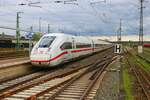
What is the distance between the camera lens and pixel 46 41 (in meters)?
23.8

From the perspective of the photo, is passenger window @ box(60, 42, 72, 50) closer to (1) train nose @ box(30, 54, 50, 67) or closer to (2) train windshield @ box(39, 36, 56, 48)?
(2) train windshield @ box(39, 36, 56, 48)

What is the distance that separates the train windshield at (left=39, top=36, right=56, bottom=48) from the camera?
23.2 meters

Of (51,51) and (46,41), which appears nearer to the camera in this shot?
(51,51)

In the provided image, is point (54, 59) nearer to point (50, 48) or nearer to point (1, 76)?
point (50, 48)

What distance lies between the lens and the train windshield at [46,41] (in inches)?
912

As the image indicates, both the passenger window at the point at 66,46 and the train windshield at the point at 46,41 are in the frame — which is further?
the passenger window at the point at 66,46

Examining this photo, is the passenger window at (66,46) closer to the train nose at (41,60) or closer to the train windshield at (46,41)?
the train windshield at (46,41)

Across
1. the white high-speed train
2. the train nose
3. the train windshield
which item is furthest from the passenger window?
the train nose

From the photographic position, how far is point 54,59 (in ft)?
73.9

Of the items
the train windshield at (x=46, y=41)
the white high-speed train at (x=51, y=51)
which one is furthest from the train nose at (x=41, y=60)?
the train windshield at (x=46, y=41)

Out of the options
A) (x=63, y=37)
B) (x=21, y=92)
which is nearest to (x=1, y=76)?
(x=21, y=92)

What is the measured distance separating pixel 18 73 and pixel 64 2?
1077 centimetres

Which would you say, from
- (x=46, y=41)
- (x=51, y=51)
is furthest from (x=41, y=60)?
(x=46, y=41)

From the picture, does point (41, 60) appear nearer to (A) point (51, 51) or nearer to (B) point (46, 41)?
(A) point (51, 51)
